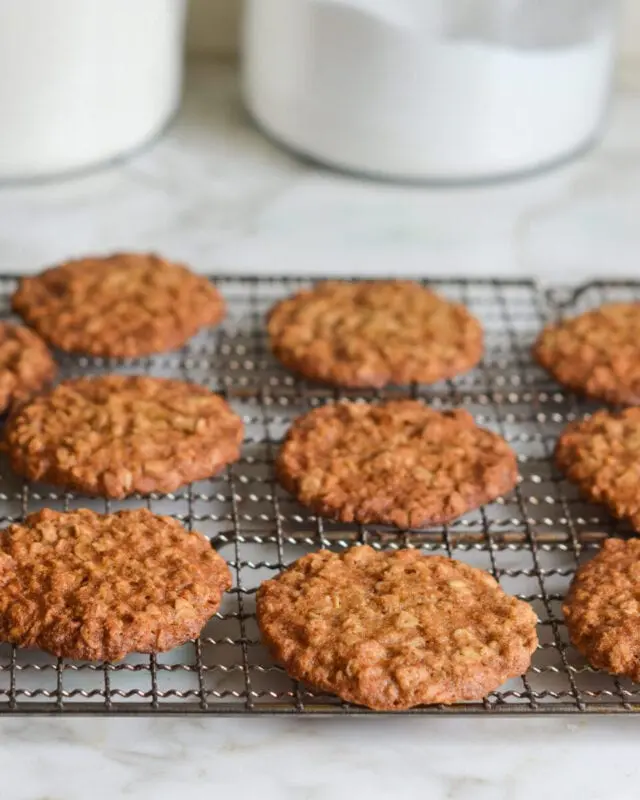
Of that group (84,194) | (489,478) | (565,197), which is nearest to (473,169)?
(565,197)

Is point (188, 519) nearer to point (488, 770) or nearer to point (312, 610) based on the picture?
point (312, 610)

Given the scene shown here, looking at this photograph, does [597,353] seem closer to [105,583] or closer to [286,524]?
[286,524]

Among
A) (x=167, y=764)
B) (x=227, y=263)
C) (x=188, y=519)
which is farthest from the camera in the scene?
(x=227, y=263)

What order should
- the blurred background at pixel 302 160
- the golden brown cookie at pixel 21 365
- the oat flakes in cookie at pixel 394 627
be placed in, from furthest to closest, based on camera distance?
the blurred background at pixel 302 160
the golden brown cookie at pixel 21 365
the oat flakes in cookie at pixel 394 627

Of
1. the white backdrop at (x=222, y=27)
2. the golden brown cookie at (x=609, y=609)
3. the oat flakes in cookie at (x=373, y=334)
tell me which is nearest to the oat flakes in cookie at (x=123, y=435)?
the oat flakes in cookie at (x=373, y=334)

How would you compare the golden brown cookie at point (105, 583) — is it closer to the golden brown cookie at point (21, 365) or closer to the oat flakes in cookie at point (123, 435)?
the oat flakes in cookie at point (123, 435)
